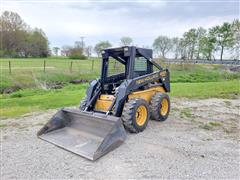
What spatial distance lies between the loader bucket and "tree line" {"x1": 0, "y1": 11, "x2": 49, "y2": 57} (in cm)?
5074

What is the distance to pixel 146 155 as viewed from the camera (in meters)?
3.33

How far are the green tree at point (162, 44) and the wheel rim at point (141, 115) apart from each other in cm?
4519

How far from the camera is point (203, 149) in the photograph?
11.7 feet

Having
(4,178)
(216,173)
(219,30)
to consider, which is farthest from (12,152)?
(219,30)

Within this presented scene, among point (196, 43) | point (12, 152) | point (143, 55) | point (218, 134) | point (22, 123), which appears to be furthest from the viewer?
point (196, 43)

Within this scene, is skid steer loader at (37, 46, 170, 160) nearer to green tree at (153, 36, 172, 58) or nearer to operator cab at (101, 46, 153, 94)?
operator cab at (101, 46, 153, 94)

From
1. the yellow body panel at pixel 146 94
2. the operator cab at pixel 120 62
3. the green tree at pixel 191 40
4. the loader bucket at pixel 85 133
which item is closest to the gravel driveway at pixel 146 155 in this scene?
the loader bucket at pixel 85 133

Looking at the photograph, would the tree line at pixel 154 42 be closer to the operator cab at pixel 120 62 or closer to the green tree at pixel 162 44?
the green tree at pixel 162 44

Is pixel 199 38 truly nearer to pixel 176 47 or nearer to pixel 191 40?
pixel 191 40

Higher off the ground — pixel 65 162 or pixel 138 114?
pixel 138 114

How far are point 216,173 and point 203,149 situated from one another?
787mm

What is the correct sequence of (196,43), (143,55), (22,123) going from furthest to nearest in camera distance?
1. (196,43)
2. (22,123)
3. (143,55)

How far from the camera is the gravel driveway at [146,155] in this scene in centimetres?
283

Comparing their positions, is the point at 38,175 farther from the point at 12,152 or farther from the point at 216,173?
the point at 216,173
